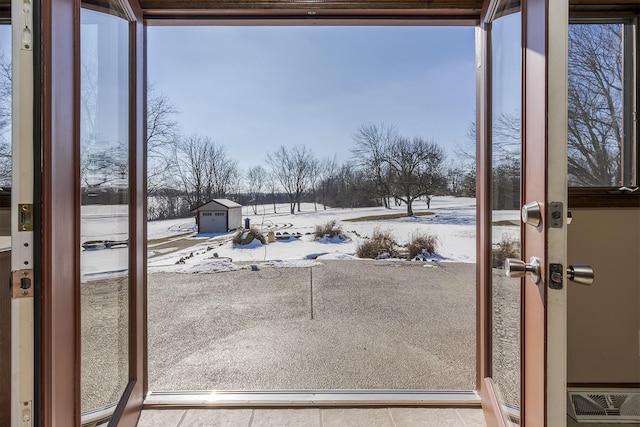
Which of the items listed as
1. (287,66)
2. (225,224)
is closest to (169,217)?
(225,224)

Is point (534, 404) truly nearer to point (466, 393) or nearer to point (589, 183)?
point (466, 393)

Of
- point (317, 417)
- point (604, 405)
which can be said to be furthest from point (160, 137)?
point (604, 405)

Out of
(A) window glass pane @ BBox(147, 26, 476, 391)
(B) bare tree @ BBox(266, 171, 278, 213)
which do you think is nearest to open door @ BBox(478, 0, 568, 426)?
(A) window glass pane @ BBox(147, 26, 476, 391)

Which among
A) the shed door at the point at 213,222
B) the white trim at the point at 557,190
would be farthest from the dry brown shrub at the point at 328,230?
the white trim at the point at 557,190

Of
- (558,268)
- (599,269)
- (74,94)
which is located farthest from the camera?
(599,269)

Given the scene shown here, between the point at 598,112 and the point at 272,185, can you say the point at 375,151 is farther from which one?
the point at 598,112

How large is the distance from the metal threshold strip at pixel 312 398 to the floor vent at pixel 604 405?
1.62 feet

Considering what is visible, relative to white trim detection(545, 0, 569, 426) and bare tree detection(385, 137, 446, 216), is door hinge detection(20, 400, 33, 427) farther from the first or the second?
bare tree detection(385, 137, 446, 216)

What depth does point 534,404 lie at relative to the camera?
2.88 ft

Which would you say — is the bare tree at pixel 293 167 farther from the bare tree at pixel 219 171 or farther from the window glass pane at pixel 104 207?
the window glass pane at pixel 104 207

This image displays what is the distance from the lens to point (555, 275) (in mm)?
789

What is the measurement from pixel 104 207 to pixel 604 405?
8.57ft

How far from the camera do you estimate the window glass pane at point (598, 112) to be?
1502mm

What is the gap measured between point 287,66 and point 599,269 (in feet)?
8.08
